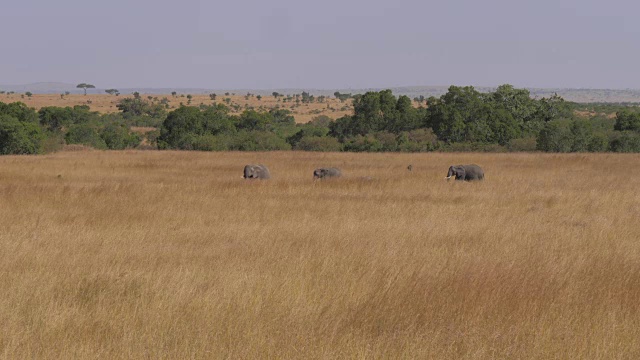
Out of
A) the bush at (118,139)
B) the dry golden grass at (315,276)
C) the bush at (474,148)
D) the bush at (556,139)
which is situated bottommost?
the bush at (118,139)

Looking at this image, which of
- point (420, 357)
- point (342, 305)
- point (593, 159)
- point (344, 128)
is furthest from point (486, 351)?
point (344, 128)

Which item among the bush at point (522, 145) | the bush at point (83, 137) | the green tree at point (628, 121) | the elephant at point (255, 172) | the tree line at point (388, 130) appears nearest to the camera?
the elephant at point (255, 172)

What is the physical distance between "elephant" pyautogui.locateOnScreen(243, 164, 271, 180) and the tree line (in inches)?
765

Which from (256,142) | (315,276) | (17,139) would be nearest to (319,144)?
(256,142)

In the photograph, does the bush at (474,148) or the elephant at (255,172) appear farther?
the bush at (474,148)

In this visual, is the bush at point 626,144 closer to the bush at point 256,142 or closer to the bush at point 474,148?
the bush at point 474,148

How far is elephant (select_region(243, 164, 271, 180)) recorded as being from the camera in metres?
24.0

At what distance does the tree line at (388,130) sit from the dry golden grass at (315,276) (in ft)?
92.8

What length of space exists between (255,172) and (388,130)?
1454 inches

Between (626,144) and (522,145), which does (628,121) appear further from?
(522,145)

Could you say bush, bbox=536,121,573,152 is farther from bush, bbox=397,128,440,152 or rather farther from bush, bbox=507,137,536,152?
bush, bbox=397,128,440,152

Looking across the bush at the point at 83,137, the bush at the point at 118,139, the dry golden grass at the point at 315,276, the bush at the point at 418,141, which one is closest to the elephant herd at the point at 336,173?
the dry golden grass at the point at 315,276

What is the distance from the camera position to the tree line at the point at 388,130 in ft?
152

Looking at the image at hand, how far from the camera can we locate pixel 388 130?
196ft
